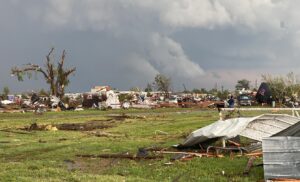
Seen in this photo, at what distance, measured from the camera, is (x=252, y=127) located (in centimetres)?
1745

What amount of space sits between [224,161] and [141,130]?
13.4m

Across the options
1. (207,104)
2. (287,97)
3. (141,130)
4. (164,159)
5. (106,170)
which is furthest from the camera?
(287,97)

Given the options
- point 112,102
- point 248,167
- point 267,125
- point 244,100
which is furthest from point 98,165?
point 244,100

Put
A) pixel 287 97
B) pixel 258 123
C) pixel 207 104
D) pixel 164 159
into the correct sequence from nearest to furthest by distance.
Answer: pixel 164 159 → pixel 258 123 → pixel 207 104 → pixel 287 97

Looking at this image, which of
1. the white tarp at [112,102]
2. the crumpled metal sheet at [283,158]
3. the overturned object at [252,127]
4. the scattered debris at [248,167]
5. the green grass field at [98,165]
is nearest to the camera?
the crumpled metal sheet at [283,158]

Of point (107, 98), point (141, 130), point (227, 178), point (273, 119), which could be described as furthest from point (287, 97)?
point (227, 178)

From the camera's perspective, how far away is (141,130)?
28.1 m

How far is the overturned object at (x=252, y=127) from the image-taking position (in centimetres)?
1692

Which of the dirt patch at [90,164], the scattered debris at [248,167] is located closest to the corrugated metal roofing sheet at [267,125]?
the scattered debris at [248,167]

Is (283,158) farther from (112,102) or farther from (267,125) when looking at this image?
(112,102)

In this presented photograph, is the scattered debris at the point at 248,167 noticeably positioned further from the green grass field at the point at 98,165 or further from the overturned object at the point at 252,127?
the overturned object at the point at 252,127

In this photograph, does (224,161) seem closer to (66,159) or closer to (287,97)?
(66,159)

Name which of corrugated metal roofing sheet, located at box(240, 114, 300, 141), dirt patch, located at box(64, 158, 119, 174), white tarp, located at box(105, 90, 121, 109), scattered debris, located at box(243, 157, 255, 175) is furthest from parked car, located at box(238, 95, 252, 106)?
scattered debris, located at box(243, 157, 255, 175)

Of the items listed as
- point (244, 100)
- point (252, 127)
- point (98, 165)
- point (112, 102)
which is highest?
point (112, 102)
